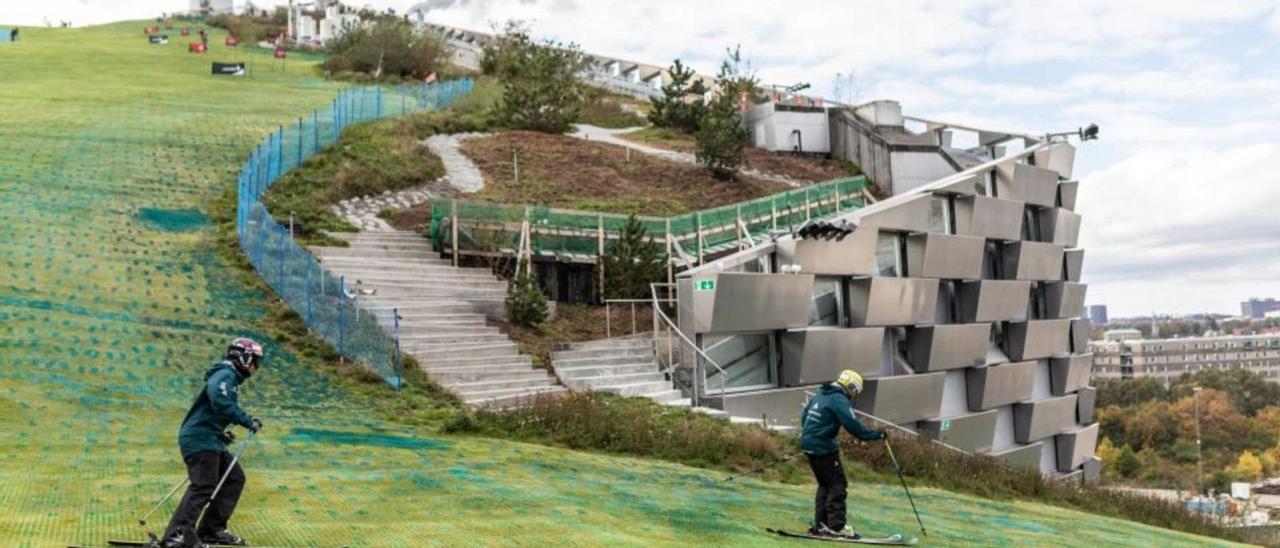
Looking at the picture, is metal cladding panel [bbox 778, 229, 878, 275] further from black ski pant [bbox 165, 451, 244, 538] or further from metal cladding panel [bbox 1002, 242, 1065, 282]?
black ski pant [bbox 165, 451, 244, 538]

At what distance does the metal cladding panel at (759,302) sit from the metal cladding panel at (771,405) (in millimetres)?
1470

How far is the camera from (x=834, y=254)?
27141mm

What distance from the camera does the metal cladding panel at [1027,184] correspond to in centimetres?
3619

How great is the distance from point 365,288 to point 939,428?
16.5 m

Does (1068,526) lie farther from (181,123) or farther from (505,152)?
(181,123)

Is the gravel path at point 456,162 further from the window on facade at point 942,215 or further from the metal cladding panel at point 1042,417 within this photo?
the metal cladding panel at point 1042,417

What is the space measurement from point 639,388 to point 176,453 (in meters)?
10.7

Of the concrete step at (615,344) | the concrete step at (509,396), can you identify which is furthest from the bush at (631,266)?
the concrete step at (509,396)

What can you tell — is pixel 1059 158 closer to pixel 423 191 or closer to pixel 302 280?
pixel 423 191

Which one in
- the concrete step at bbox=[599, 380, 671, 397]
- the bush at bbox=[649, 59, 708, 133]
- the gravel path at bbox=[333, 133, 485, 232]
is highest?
the bush at bbox=[649, 59, 708, 133]

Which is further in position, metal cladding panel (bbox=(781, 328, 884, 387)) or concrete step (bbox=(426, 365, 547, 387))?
metal cladding panel (bbox=(781, 328, 884, 387))

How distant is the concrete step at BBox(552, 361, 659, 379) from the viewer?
75.2ft

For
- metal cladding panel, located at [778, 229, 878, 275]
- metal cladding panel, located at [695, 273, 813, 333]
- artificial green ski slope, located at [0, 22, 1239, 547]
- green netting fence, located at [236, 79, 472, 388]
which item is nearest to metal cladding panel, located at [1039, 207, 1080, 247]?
metal cladding panel, located at [778, 229, 878, 275]

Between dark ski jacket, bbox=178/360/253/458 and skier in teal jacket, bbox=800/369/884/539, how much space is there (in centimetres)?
562
